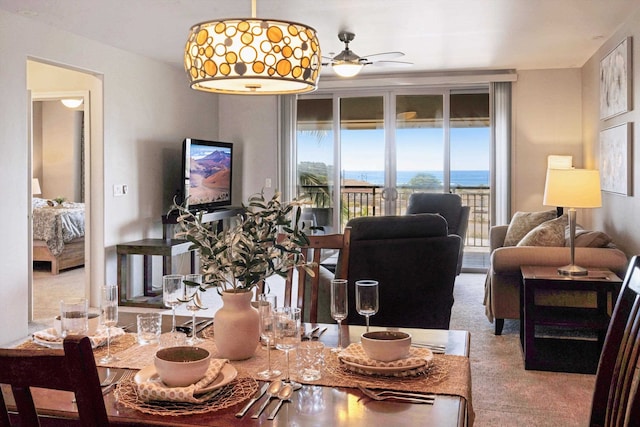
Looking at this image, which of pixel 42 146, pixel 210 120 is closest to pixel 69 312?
pixel 210 120

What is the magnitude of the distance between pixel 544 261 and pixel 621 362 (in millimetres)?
3015

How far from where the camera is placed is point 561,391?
338 centimetres

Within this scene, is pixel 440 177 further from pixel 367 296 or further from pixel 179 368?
pixel 179 368

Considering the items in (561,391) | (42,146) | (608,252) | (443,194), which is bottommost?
(561,391)

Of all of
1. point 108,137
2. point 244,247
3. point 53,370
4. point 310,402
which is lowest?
point 310,402

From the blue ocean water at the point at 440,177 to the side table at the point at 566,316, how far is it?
3568 mm

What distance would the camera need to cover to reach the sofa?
419cm

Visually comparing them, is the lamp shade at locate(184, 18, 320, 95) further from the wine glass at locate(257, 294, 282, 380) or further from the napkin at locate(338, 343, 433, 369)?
the napkin at locate(338, 343, 433, 369)

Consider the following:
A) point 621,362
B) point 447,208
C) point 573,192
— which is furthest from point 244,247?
point 447,208

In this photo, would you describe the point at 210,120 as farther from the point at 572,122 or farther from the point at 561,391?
the point at 561,391

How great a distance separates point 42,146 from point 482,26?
7.77 m

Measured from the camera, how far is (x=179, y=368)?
1449 millimetres

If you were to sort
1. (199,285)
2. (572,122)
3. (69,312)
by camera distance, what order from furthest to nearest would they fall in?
(572,122) → (199,285) → (69,312)

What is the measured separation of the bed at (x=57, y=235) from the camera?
7219 mm
